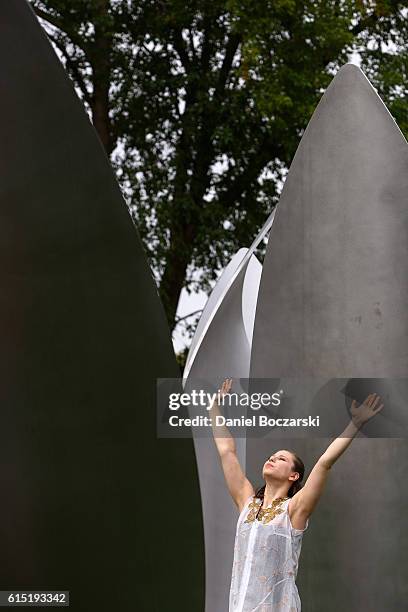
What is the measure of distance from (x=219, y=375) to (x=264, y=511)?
2.04 m

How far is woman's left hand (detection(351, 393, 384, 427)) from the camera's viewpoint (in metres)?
4.09

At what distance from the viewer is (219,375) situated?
6.09 meters

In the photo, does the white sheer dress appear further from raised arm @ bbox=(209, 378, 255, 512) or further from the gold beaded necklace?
raised arm @ bbox=(209, 378, 255, 512)

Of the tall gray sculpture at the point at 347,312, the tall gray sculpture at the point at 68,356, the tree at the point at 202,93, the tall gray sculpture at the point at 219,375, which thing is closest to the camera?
the tall gray sculpture at the point at 68,356

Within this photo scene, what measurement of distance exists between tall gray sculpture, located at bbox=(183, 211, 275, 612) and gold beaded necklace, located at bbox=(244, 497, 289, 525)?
1250 mm

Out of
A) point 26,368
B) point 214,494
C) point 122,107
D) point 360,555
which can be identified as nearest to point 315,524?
point 360,555

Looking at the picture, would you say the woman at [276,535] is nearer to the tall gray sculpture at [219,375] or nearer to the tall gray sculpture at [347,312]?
the tall gray sculpture at [347,312]

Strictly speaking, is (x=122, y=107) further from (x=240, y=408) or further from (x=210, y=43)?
(x=240, y=408)

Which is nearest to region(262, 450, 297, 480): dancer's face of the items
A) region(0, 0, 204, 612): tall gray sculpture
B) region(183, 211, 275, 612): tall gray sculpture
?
region(0, 0, 204, 612): tall gray sculpture

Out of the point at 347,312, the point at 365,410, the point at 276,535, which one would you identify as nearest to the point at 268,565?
the point at 276,535

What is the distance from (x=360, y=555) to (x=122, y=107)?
10753 millimetres

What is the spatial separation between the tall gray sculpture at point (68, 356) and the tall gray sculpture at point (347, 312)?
1.71 m

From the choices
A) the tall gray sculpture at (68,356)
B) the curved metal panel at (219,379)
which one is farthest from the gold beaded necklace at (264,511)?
the curved metal panel at (219,379)

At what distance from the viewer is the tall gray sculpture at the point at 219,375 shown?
18.5 feet
